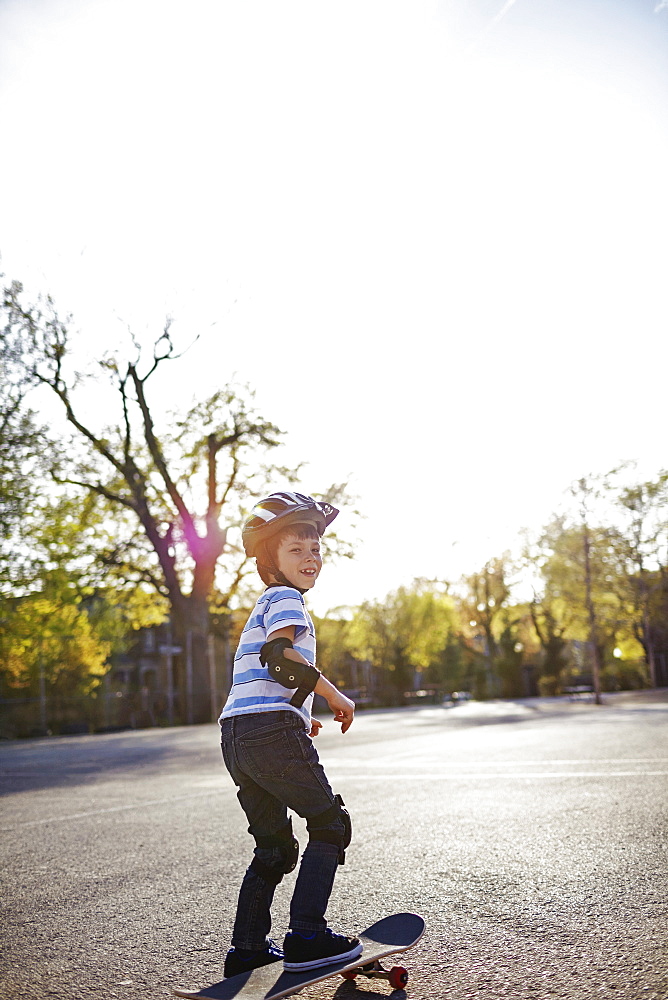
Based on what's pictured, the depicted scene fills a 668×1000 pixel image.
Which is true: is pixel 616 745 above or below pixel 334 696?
below

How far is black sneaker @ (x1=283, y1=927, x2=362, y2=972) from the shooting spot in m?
2.81

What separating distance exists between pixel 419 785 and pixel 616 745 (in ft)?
14.5

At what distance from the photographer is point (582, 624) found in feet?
177

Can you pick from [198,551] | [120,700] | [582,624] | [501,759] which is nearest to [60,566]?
[198,551]

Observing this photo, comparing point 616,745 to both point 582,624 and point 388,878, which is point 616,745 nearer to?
point 388,878

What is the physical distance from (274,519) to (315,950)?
1406 millimetres

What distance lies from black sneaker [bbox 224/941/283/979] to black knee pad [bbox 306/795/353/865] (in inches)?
15.4

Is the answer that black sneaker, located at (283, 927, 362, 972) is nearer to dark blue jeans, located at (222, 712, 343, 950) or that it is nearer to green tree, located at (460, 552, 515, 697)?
dark blue jeans, located at (222, 712, 343, 950)

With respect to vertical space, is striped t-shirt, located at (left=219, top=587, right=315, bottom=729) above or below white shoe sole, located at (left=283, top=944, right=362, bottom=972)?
above

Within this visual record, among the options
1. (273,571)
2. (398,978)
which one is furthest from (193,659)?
(398,978)

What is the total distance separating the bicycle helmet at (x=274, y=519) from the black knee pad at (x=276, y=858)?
0.86m

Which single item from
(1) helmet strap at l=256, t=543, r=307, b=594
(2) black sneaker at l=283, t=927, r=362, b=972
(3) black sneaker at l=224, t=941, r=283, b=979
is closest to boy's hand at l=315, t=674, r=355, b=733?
(1) helmet strap at l=256, t=543, r=307, b=594

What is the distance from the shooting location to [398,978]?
277cm

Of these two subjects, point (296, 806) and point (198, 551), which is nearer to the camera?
point (296, 806)
